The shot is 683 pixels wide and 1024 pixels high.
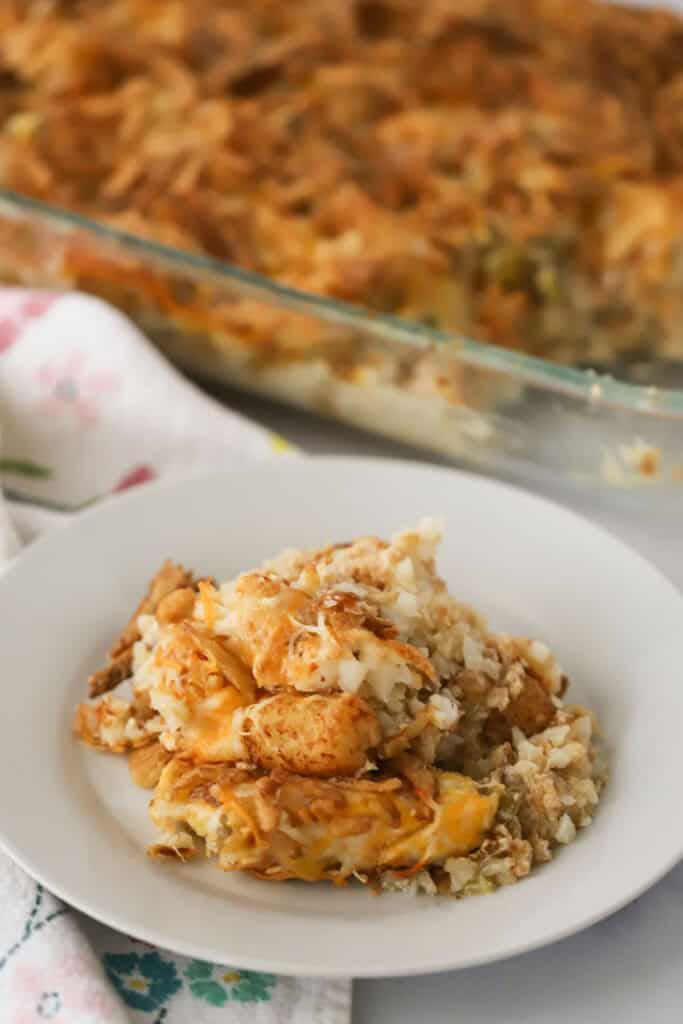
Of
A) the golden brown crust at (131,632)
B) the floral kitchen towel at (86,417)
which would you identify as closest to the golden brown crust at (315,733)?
the golden brown crust at (131,632)

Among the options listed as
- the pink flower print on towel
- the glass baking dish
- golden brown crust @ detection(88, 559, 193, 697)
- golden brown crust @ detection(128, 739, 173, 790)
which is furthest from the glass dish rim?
golden brown crust @ detection(128, 739, 173, 790)

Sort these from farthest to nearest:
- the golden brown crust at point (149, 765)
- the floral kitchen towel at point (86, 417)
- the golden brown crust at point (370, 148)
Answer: the golden brown crust at point (370, 148) → the floral kitchen towel at point (86, 417) → the golden brown crust at point (149, 765)

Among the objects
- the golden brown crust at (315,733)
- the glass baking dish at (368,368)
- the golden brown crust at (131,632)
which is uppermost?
the golden brown crust at (315,733)

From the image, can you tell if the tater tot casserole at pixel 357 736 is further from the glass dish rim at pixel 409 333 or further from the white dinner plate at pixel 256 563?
the glass dish rim at pixel 409 333

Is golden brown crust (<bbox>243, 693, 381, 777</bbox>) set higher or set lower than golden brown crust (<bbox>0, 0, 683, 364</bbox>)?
higher

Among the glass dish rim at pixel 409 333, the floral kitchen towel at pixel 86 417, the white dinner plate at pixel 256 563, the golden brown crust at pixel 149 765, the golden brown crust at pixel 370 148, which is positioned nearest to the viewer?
the white dinner plate at pixel 256 563

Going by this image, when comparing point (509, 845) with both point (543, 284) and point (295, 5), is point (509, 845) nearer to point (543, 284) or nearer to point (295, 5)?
point (543, 284)

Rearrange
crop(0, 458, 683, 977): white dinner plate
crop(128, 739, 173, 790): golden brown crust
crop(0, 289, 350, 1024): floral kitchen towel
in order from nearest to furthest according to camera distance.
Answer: crop(0, 458, 683, 977): white dinner plate
crop(128, 739, 173, 790): golden brown crust
crop(0, 289, 350, 1024): floral kitchen towel

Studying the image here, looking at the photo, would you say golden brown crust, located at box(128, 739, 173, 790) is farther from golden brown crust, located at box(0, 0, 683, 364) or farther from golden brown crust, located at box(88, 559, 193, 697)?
golden brown crust, located at box(0, 0, 683, 364)
